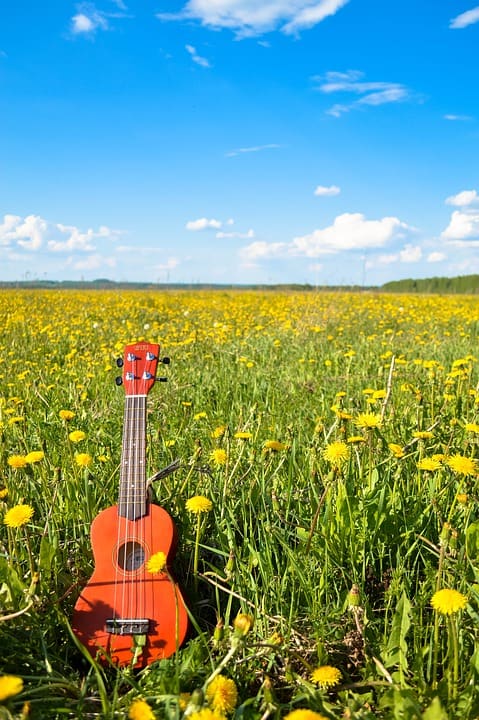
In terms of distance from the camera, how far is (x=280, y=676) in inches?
62.0

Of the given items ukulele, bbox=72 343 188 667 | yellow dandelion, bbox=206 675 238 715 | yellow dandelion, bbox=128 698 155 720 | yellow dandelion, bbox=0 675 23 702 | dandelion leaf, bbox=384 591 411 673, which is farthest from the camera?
ukulele, bbox=72 343 188 667

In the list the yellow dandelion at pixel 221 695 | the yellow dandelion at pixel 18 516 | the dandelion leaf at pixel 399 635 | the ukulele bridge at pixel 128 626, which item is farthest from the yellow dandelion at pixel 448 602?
the yellow dandelion at pixel 18 516

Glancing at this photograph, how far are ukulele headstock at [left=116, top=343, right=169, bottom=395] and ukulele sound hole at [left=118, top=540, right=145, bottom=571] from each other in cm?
54

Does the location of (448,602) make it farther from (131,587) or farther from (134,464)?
(134,464)

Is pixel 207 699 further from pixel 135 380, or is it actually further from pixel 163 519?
pixel 135 380

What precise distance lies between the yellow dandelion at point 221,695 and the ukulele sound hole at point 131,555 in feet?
1.92

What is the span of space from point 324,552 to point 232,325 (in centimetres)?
696

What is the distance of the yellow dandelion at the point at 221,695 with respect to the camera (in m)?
1.24

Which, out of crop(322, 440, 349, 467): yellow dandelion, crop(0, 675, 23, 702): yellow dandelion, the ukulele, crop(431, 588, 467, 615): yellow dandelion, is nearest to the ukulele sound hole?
the ukulele

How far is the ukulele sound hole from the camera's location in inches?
70.9

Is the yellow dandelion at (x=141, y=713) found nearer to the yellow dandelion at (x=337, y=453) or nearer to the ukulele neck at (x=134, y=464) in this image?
the ukulele neck at (x=134, y=464)

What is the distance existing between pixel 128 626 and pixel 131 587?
4.2 inches

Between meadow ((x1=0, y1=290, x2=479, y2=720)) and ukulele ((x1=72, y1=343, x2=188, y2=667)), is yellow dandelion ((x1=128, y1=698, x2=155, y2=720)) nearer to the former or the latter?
meadow ((x1=0, y1=290, x2=479, y2=720))

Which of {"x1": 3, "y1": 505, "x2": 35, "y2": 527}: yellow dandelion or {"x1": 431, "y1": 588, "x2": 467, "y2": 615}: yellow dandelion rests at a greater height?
{"x1": 3, "y1": 505, "x2": 35, "y2": 527}: yellow dandelion
